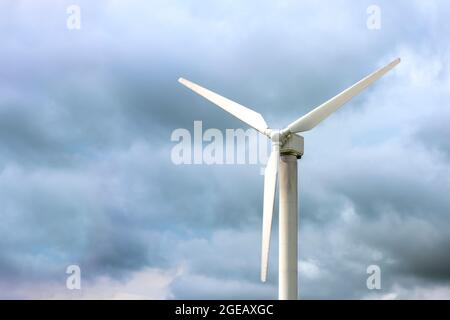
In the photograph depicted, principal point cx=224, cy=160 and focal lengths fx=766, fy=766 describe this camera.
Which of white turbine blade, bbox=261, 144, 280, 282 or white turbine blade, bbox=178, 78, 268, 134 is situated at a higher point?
white turbine blade, bbox=178, 78, 268, 134

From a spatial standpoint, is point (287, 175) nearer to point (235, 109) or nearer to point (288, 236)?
point (288, 236)

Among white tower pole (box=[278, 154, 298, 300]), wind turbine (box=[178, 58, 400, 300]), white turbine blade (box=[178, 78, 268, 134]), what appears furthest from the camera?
white turbine blade (box=[178, 78, 268, 134])

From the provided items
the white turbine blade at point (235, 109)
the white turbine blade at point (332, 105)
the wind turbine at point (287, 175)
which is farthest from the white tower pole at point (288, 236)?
the white turbine blade at point (235, 109)

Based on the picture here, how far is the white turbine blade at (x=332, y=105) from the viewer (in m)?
54.3

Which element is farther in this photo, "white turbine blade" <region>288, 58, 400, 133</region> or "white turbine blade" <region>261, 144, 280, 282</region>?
"white turbine blade" <region>288, 58, 400, 133</region>

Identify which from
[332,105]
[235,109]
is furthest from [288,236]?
[235,109]

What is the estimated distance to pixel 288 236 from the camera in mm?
53156

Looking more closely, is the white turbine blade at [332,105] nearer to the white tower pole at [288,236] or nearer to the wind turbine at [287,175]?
the wind turbine at [287,175]

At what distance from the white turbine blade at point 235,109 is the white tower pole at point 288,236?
3.98 metres

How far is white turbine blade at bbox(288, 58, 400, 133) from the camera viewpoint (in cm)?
5428

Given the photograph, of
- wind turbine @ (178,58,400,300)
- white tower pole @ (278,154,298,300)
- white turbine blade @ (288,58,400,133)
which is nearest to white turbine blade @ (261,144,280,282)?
wind turbine @ (178,58,400,300)

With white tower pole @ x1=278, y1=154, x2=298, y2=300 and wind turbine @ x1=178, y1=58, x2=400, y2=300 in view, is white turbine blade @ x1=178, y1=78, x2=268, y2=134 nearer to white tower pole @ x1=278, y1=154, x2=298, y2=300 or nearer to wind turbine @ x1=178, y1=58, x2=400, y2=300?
wind turbine @ x1=178, y1=58, x2=400, y2=300

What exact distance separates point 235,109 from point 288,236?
1036 cm
